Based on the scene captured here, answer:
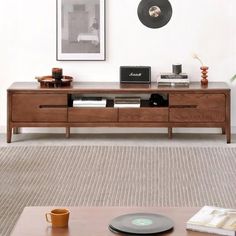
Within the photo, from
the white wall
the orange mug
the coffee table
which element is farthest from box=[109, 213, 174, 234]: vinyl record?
the white wall

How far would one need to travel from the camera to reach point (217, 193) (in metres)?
4.75

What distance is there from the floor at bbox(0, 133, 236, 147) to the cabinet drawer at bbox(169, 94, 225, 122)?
21cm

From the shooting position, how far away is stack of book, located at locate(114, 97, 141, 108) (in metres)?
6.40

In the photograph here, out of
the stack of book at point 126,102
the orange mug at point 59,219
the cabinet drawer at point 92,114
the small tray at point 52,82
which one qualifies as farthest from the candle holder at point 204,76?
the orange mug at point 59,219

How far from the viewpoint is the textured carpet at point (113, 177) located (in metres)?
4.59

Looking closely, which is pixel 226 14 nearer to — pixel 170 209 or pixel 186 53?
pixel 186 53

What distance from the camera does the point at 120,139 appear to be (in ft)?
21.4

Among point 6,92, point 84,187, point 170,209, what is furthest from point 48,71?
point 170,209

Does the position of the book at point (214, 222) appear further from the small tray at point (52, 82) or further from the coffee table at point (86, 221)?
the small tray at point (52, 82)

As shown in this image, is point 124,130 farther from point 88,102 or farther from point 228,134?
point 228,134

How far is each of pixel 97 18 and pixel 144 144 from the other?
130 cm

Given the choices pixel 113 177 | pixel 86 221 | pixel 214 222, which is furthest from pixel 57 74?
pixel 214 222

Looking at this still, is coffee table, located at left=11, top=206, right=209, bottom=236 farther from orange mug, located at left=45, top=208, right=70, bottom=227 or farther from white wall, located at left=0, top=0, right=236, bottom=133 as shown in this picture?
white wall, located at left=0, top=0, right=236, bottom=133

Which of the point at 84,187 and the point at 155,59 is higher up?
the point at 155,59
